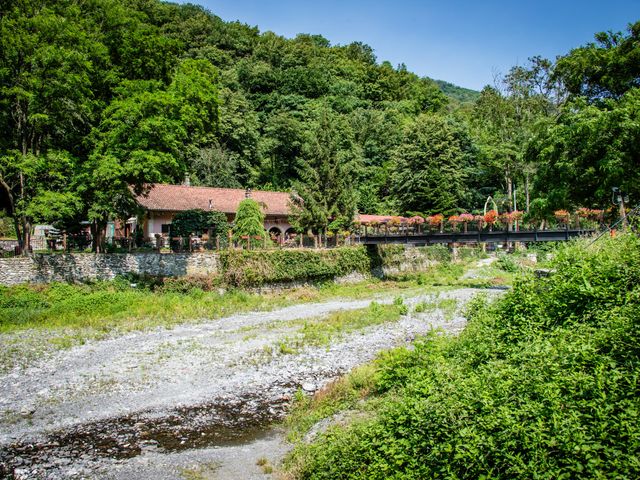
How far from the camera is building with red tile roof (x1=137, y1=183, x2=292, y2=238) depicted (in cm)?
3712

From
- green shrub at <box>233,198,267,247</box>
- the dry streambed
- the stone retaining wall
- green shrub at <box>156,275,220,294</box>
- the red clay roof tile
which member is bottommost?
the dry streambed

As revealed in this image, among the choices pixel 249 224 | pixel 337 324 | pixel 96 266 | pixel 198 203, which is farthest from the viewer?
pixel 198 203

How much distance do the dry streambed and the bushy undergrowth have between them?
8.62ft

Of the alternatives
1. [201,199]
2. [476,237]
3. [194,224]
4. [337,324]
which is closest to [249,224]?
[194,224]

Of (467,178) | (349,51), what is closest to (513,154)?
(467,178)

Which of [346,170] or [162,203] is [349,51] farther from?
[162,203]

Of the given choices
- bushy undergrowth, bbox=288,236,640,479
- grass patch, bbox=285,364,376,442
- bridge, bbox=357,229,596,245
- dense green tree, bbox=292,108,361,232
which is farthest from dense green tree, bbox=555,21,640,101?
grass patch, bbox=285,364,376,442

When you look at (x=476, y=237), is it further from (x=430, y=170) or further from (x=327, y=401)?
(x=327, y=401)

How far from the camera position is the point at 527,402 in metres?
7.05

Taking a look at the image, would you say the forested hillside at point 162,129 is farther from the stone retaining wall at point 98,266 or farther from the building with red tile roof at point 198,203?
the building with red tile roof at point 198,203

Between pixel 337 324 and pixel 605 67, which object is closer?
pixel 337 324

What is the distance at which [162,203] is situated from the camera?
37.4m

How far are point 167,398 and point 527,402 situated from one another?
9.64 m

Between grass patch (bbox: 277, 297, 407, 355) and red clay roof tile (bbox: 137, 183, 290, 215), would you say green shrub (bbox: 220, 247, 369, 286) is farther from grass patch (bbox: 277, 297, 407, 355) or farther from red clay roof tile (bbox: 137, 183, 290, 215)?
grass patch (bbox: 277, 297, 407, 355)
